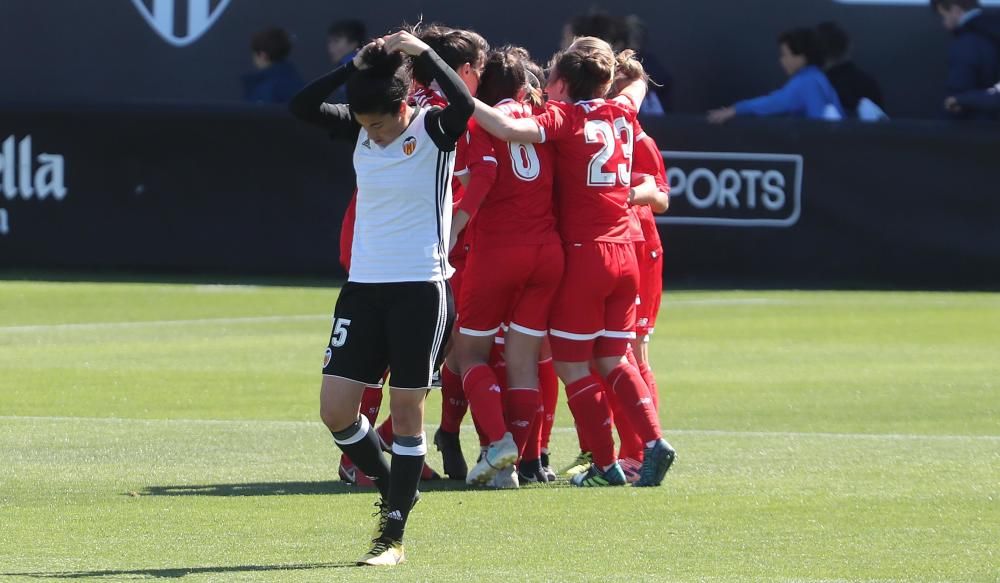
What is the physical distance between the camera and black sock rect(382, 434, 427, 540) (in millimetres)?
6457

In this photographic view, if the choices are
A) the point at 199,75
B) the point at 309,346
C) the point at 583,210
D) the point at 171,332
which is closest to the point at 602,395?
the point at 583,210

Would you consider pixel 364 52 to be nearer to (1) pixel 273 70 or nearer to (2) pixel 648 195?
(2) pixel 648 195

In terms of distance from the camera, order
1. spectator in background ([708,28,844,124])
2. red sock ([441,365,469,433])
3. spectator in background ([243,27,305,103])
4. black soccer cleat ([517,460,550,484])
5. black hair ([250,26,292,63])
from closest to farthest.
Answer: black soccer cleat ([517,460,550,484])
red sock ([441,365,469,433])
spectator in background ([708,28,844,124])
spectator in background ([243,27,305,103])
black hair ([250,26,292,63])

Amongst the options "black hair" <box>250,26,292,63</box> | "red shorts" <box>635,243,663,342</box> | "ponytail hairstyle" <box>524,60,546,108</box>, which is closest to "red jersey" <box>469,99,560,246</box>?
"ponytail hairstyle" <box>524,60,546,108</box>

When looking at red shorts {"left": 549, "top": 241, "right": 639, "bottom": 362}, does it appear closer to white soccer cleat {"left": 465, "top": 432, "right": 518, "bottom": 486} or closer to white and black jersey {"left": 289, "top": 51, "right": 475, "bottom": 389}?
white soccer cleat {"left": 465, "top": 432, "right": 518, "bottom": 486}

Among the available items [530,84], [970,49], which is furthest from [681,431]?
[970,49]

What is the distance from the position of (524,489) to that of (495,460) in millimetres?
293

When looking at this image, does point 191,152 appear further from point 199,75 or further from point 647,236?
point 647,236

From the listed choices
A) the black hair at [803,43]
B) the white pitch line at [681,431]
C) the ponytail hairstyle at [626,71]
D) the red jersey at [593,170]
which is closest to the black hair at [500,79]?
the red jersey at [593,170]

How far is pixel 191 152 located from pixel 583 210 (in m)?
10.4

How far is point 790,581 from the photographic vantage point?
611cm

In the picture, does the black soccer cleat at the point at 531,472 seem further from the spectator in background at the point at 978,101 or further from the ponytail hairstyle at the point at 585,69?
the spectator in background at the point at 978,101

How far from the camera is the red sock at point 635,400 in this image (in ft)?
26.7

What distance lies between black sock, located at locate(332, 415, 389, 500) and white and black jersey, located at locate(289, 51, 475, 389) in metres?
0.23
